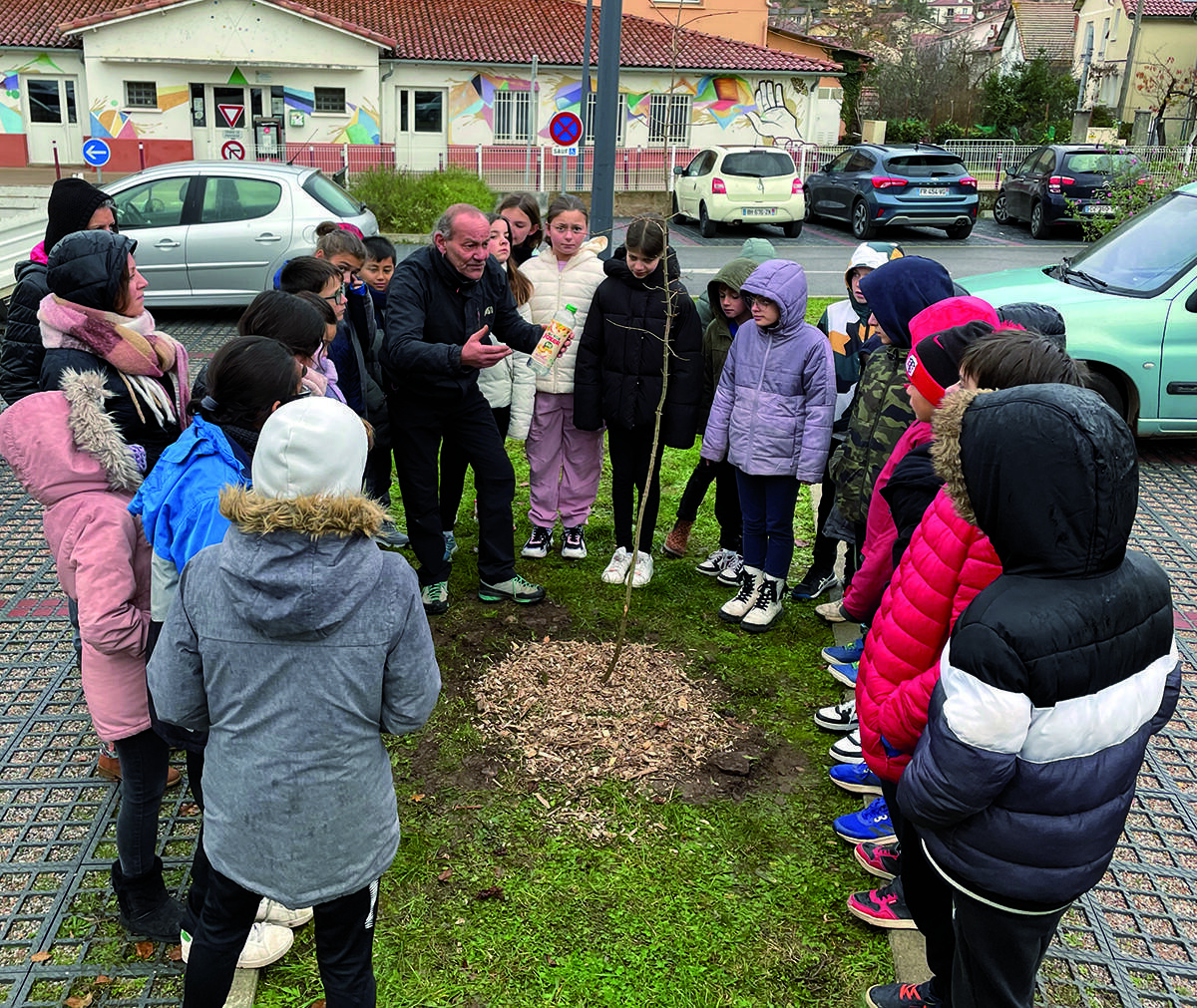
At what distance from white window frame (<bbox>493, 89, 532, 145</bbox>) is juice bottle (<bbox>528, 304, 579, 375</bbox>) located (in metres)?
29.9

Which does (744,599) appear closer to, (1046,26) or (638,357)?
(638,357)

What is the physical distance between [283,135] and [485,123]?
6.37 metres

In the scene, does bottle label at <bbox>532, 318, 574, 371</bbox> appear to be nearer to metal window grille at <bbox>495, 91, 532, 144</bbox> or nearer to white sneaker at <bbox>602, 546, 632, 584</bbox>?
white sneaker at <bbox>602, 546, 632, 584</bbox>

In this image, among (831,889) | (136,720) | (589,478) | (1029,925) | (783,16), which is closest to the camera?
(1029,925)

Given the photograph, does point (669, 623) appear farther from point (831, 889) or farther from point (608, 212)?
point (608, 212)

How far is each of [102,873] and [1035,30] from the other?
236 ft

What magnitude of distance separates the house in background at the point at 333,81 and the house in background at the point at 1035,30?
109 ft

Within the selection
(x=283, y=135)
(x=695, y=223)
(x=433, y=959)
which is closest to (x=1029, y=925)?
(x=433, y=959)

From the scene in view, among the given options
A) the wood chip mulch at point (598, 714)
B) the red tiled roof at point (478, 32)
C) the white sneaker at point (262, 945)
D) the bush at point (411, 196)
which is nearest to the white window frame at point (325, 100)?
the red tiled roof at point (478, 32)

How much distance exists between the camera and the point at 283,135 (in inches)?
1236

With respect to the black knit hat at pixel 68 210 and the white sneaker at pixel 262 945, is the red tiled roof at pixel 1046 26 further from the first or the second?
the white sneaker at pixel 262 945

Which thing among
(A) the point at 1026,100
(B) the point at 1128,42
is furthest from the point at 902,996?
(B) the point at 1128,42

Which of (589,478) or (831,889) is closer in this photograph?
(831,889)

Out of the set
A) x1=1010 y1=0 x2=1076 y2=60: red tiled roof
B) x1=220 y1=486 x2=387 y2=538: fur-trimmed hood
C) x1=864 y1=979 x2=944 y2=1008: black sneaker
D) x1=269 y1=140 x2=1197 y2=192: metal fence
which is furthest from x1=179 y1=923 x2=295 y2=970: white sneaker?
x1=1010 y1=0 x2=1076 y2=60: red tiled roof
